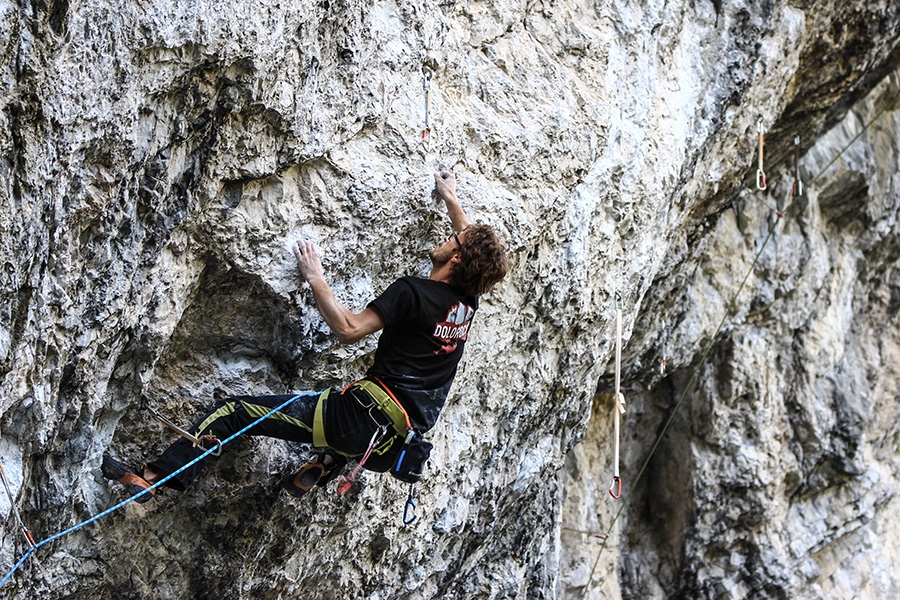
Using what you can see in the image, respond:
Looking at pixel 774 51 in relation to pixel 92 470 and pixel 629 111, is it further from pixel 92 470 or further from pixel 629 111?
pixel 92 470

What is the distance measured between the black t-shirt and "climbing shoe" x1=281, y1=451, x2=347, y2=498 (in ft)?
1.42

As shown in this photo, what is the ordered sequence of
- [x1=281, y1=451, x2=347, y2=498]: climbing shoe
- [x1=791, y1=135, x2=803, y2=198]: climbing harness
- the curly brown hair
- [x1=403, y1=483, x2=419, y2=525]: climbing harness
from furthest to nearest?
[x1=791, y1=135, x2=803, y2=198]: climbing harness → [x1=403, y1=483, x2=419, y2=525]: climbing harness → [x1=281, y1=451, x2=347, y2=498]: climbing shoe → the curly brown hair

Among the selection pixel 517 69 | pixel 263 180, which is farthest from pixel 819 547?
pixel 263 180

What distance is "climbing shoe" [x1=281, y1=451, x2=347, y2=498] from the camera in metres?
4.02

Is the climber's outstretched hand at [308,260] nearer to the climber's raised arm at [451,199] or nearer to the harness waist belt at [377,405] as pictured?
the harness waist belt at [377,405]

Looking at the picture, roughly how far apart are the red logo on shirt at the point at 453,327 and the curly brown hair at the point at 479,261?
3.8 inches

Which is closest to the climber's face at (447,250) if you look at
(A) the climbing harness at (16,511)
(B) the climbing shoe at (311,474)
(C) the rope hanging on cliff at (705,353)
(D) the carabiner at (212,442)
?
Answer: (B) the climbing shoe at (311,474)

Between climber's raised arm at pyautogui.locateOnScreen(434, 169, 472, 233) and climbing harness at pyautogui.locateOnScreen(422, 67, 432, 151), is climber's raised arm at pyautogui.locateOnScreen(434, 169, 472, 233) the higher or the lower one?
the lower one

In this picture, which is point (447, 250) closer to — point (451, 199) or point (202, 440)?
point (451, 199)

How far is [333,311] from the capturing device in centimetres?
362

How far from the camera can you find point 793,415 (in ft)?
25.8

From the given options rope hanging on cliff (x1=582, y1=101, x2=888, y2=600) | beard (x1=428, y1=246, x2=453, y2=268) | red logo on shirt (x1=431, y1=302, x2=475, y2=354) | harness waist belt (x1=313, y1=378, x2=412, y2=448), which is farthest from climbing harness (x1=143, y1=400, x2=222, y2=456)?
rope hanging on cliff (x1=582, y1=101, x2=888, y2=600)

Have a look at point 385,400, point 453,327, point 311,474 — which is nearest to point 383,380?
point 385,400

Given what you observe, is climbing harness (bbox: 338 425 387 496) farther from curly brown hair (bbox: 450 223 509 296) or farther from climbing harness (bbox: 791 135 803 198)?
climbing harness (bbox: 791 135 803 198)
